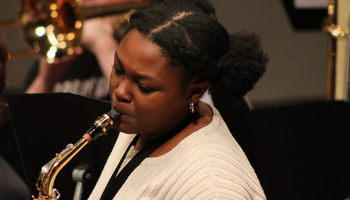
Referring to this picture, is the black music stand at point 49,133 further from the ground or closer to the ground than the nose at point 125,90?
closer to the ground

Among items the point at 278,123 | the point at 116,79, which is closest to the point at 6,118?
the point at 116,79

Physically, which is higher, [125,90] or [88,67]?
[125,90]

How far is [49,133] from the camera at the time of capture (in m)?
1.43

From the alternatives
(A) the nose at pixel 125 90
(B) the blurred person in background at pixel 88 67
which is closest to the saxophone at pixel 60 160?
(A) the nose at pixel 125 90

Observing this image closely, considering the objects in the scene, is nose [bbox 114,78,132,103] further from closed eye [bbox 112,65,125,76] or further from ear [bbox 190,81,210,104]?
ear [bbox 190,81,210,104]

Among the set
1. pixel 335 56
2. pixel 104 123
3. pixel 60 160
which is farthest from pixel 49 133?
pixel 335 56

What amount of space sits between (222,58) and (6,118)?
79cm

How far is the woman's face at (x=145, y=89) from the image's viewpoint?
1035 mm

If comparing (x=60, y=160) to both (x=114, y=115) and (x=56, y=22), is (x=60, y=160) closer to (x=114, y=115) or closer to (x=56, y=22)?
(x=114, y=115)

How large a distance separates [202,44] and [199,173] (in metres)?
0.33

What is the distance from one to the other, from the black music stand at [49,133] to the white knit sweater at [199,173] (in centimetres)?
31

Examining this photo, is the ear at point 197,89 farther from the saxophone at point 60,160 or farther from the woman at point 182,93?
the saxophone at point 60,160

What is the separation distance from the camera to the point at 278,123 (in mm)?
1488

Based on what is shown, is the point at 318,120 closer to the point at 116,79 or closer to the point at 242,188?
the point at 242,188
